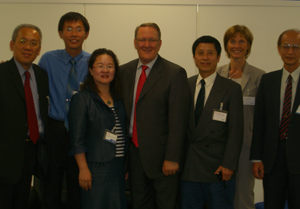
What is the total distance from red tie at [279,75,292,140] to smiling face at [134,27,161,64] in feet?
3.88

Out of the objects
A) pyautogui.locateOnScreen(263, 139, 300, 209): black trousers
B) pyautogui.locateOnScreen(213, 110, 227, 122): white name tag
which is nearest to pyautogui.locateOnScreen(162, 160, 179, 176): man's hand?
pyautogui.locateOnScreen(213, 110, 227, 122): white name tag

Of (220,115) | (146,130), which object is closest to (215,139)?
(220,115)

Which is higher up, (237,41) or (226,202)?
(237,41)

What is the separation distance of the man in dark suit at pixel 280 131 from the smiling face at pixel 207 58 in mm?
523

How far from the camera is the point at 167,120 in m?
2.21

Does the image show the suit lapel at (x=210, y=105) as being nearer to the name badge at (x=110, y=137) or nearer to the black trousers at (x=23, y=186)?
the name badge at (x=110, y=137)

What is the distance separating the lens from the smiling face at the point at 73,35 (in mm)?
2480

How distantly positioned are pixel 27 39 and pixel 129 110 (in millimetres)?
1052

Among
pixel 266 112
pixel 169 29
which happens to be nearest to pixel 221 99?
pixel 266 112

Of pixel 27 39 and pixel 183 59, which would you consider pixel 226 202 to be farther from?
pixel 183 59

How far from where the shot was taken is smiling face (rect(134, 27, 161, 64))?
7.43ft

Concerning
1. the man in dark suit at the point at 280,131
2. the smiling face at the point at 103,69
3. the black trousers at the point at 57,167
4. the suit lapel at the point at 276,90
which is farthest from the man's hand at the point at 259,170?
the black trousers at the point at 57,167

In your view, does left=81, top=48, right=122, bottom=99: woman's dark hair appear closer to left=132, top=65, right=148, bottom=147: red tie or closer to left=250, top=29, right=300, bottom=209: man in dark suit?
left=132, top=65, right=148, bottom=147: red tie

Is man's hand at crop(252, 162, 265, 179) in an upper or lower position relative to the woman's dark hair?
lower
